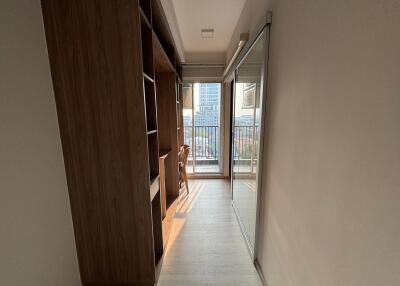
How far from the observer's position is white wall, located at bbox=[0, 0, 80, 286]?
0.84 metres

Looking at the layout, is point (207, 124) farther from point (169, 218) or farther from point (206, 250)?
point (206, 250)

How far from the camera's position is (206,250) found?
6.29ft

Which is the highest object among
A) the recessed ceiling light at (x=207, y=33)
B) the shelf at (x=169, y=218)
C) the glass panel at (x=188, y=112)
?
the recessed ceiling light at (x=207, y=33)

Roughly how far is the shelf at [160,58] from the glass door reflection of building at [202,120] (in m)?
1.22

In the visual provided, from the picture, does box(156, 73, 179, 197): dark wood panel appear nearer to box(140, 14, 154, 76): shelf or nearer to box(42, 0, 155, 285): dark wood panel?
box(140, 14, 154, 76): shelf

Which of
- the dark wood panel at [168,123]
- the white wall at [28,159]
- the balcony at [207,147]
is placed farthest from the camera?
the dark wood panel at [168,123]

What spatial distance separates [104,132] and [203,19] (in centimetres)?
211

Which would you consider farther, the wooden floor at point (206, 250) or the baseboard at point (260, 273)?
the wooden floor at point (206, 250)

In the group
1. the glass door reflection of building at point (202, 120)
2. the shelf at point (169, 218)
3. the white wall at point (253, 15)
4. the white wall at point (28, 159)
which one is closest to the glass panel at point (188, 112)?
the glass door reflection of building at point (202, 120)

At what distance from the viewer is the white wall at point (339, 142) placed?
51cm

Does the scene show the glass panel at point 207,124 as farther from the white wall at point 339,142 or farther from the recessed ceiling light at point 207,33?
the white wall at point 339,142

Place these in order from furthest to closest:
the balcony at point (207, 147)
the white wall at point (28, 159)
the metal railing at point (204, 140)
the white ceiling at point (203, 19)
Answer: the metal railing at point (204, 140) → the balcony at point (207, 147) → the white ceiling at point (203, 19) → the white wall at point (28, 159)

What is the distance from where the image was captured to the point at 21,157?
0.91 meters

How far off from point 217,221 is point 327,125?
2069mm
